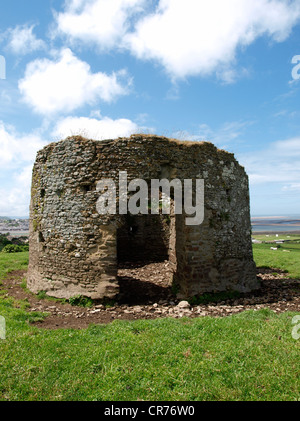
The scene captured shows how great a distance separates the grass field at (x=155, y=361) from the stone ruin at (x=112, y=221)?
97.8 inches

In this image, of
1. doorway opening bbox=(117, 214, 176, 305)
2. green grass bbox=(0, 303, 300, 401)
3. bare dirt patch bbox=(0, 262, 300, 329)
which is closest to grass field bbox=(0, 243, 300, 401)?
green grass bbox=(0, 303, 300, 401)

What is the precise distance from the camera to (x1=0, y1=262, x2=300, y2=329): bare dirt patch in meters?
6.98

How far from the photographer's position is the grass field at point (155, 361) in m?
3.77

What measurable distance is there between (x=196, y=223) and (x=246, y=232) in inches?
113

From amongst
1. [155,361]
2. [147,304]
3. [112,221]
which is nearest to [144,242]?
[147,304]

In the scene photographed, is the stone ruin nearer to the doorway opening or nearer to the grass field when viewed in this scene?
the grass field

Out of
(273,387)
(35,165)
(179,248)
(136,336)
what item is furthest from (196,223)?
(35,165)

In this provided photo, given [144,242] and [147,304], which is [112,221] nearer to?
[147,304]

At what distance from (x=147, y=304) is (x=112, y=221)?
2.71 meters

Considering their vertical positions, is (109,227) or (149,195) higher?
(149,195)

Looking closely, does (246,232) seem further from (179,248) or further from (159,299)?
(159,299)

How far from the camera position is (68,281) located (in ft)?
27.4

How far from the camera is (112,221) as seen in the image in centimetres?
802
